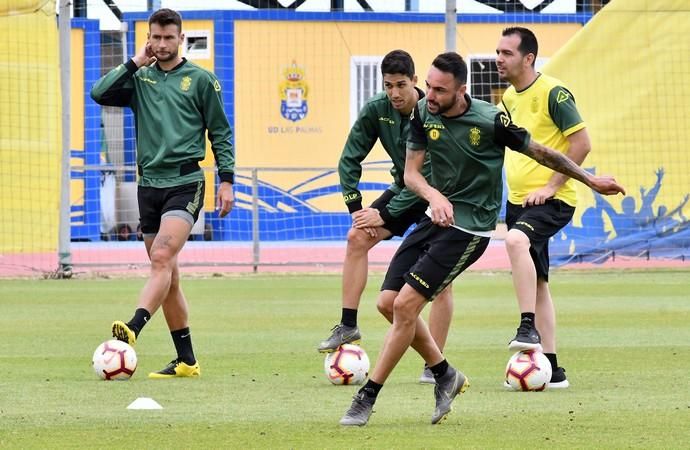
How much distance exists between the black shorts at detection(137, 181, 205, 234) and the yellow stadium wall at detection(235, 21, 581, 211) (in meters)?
15.0

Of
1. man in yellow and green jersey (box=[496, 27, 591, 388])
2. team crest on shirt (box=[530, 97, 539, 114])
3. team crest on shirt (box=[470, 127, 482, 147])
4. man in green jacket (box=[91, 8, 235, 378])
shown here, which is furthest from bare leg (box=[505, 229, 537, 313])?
man in green jacket (box=[91, 8, 235, 378])

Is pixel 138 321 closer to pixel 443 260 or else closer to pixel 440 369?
pixel 440 369

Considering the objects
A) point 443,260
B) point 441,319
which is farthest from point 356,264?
point 443,260

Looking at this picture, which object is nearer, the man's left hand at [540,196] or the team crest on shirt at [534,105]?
the man's left hand at [540,196]

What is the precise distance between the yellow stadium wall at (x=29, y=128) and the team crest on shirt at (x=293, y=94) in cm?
556

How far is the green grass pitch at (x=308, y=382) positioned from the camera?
21.5 feet

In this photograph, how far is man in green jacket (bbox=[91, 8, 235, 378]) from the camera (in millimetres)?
9320

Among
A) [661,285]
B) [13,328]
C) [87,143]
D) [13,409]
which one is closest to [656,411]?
[13,409]

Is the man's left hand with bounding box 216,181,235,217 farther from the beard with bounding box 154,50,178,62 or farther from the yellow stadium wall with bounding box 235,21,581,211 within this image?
the yellow stadium wall with bounding box 235,21,581,211

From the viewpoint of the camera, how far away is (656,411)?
24.1 feet

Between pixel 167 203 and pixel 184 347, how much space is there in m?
0.97

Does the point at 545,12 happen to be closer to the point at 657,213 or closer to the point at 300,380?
the point at 657,213

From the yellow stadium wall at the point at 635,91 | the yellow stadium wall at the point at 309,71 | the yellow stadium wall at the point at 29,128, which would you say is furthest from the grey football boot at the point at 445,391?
the yellow stadium wall at the point at 309,71

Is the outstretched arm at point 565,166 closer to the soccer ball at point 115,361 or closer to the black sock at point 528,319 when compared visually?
the black sock at point 528,319
